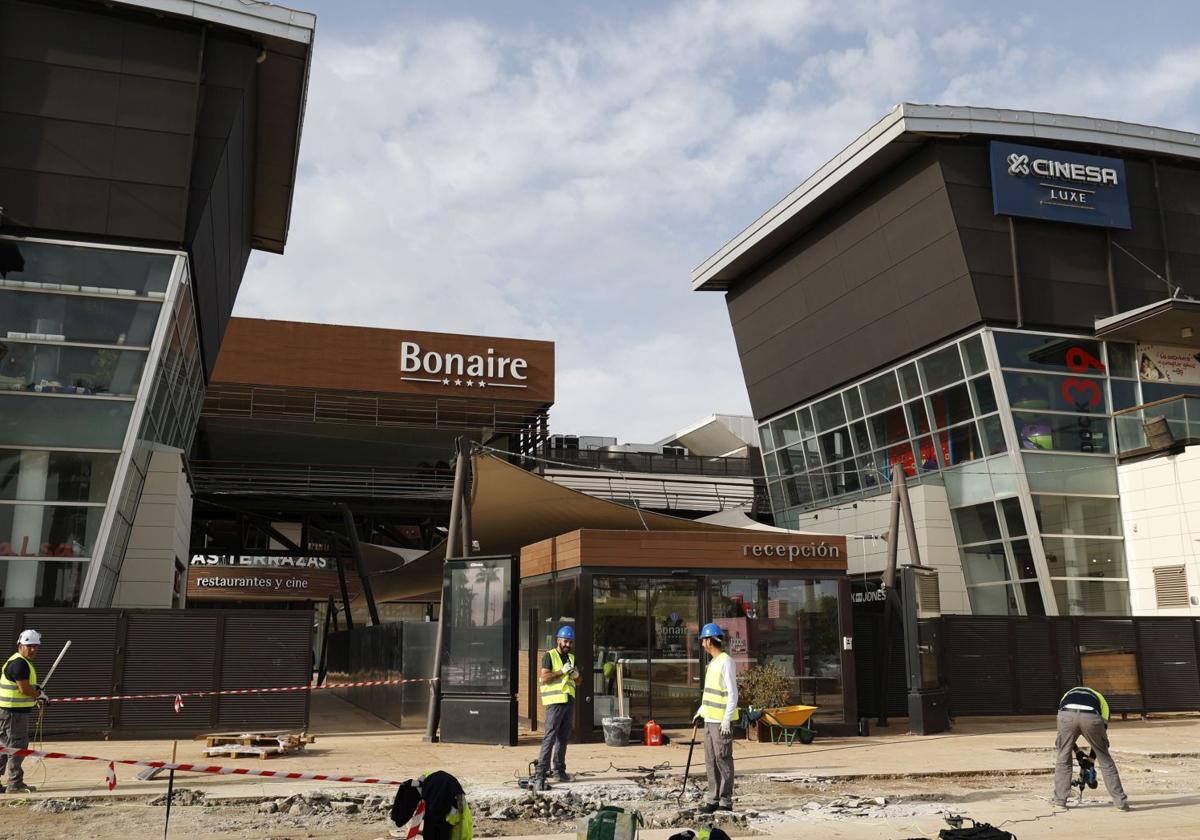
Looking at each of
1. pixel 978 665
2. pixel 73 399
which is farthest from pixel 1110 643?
pixel 73 399

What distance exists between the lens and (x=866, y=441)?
30.0 m

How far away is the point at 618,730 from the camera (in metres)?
15.2

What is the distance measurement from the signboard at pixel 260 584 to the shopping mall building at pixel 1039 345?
71.4 feet

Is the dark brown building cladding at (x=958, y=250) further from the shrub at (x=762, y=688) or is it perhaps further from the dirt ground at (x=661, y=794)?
the dirt ground at (x=661, y=794)

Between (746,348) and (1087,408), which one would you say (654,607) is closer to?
(1087,408)

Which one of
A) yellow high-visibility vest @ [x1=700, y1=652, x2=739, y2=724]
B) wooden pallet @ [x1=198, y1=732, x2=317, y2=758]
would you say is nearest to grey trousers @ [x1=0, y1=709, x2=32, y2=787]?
wooden pallet @ [x1=198, y1=732, x2=317, y2=758]

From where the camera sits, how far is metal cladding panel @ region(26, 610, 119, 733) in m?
16.0

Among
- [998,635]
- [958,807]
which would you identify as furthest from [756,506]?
[958,807]

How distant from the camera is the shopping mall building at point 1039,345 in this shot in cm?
2492

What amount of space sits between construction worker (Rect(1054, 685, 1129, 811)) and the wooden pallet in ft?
31.7

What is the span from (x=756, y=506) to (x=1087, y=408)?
17.3 metres

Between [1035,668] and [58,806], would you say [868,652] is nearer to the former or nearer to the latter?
[1035,668]

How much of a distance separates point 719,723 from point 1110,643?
46.7ft

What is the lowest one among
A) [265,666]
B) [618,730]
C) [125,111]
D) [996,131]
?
[618,730]
